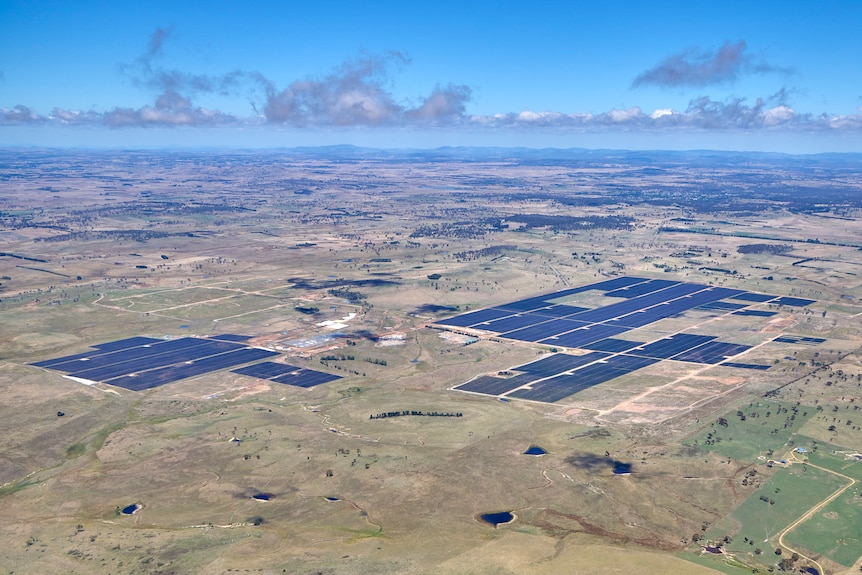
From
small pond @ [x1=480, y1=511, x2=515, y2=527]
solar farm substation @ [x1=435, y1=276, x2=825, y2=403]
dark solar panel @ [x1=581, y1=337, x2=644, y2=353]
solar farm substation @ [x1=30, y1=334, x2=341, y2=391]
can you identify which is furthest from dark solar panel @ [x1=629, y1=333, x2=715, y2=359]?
small pond @ [x1=480, y1=511, x2=515, y2=527]

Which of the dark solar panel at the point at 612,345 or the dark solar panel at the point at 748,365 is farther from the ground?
the dark solar panel at the point at 748,365

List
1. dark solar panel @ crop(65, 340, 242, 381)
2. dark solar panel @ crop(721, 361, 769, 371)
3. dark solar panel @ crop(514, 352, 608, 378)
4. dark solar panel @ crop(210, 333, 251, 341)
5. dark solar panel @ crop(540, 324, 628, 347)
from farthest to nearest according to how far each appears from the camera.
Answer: dark solar panel @ crop(210, 333, 251, 341)
dark solar panel @ crop(540, 324, 628, 347)
dark solar panel @ crop(721, 361, 769, 371)
dark solar panel @ crop(514, 352, 608, 378)
dark solar panel @ crop(65, 340, 242, 381)

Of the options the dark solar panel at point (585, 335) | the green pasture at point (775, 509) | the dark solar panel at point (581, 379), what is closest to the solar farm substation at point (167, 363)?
the dark solar panel at point (581, 379)

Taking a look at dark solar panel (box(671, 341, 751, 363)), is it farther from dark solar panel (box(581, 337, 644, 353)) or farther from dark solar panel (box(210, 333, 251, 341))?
dark solar panel (box(210, 333, 251, 341))

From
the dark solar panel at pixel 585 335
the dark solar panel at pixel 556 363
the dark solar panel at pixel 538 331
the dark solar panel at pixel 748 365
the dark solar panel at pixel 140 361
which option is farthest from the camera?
the dark solar panel at pixel 538 331

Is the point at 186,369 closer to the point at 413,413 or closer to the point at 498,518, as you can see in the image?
the point at 413,413

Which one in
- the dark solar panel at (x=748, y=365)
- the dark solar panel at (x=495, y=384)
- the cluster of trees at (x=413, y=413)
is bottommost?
the cluster of trees at (x=413, y=413)

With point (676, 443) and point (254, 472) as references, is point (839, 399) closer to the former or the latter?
point (676, 443)

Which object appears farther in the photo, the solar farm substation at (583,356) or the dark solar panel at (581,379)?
the solar farm substation at (583,356)

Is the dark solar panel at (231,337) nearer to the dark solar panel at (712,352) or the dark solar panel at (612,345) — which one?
the dark solar panel at (612,345)
